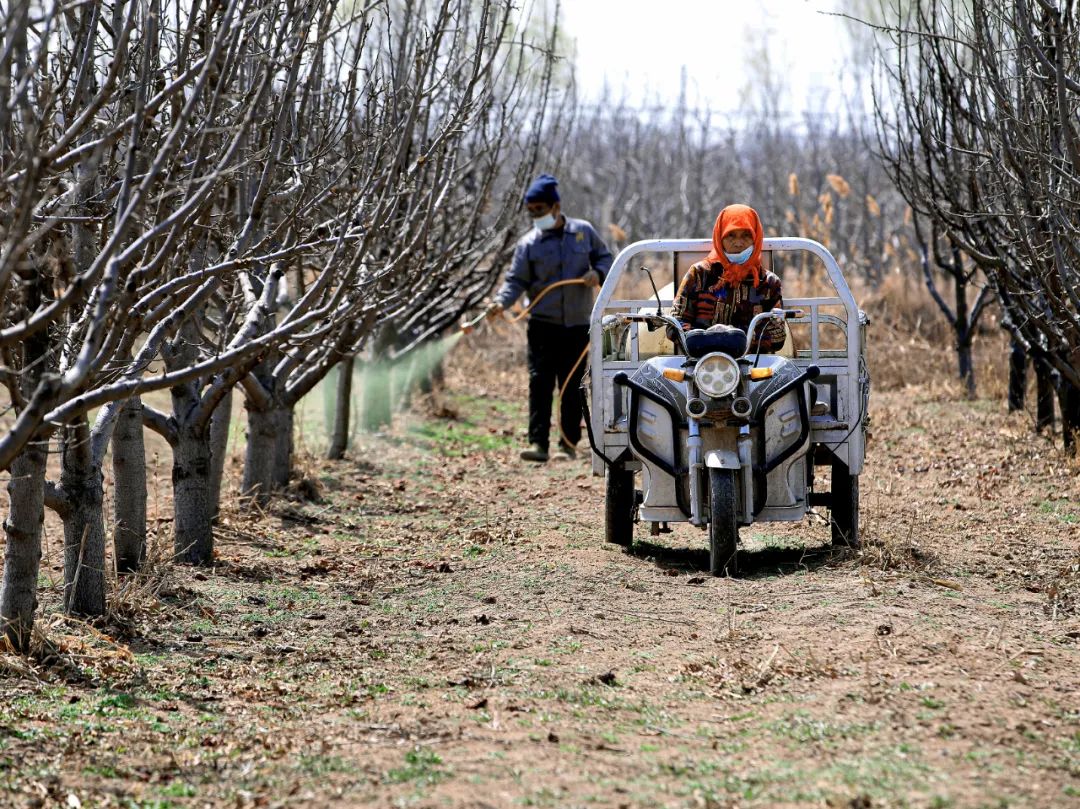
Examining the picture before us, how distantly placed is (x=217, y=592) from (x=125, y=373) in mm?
2145

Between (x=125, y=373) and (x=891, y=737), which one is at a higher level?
(x=125, y=373)

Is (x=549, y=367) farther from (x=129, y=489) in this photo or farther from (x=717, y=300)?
(x=129, y=489)

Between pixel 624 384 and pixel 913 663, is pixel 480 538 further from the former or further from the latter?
pixel 913 663

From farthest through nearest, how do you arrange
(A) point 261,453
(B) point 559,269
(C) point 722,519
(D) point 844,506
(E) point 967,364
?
(E) point 967,364, (B) point 559,269, (A) point 261,453, (D) point 844,506, (C) point 722,519

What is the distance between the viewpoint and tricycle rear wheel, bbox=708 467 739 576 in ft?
20.8

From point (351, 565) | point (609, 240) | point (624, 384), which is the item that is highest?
point (609, 240)

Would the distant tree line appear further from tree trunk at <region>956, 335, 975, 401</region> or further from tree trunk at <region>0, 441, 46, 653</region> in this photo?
tree trunk at <region>0, 441, 46, 653</region>

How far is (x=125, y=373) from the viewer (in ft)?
15.2

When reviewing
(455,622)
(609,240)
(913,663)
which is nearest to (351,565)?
(455,622)

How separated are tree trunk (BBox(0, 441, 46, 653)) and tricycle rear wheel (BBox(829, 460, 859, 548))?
3710 mm

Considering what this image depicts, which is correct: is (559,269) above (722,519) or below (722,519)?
above

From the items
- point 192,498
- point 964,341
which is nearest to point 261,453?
point 192,498

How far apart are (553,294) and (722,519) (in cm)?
502

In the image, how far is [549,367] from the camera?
11.3 metres
